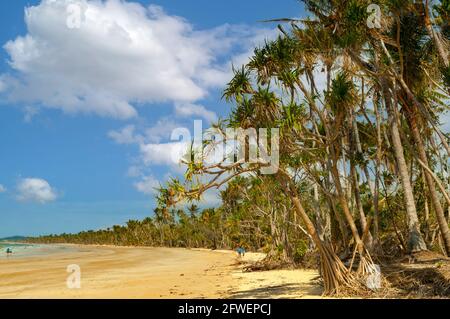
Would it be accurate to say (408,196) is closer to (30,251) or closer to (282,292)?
(282,292)

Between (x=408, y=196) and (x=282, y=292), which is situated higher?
(x=408, y=196)

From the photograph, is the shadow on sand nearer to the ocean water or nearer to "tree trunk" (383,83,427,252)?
"tree trunk" (383,83,427,252)


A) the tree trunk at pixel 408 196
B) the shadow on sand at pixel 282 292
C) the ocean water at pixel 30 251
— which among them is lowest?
the ocean water at pixel 30 251

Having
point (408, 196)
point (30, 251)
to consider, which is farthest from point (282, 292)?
point (30, 251)

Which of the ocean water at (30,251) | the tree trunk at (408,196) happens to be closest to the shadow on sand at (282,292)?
the tree trunk at (408,196)

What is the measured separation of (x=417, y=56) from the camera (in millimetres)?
11984

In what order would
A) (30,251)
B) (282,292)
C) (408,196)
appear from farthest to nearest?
1. (30,251)
2. (408,196)
3. (282,292)

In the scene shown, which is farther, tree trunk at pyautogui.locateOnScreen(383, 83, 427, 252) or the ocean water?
the ocean water

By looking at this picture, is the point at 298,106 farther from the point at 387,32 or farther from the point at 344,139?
the point at 344,139

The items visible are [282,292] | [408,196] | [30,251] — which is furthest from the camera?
[30,251]

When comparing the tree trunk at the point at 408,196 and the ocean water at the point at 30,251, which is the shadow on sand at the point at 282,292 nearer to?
the tree trunk at the point at 408,196

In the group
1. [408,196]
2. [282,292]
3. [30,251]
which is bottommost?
[30,251]

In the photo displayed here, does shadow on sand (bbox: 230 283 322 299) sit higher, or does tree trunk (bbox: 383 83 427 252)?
tree trunk (bbox: 383 83 427 252)

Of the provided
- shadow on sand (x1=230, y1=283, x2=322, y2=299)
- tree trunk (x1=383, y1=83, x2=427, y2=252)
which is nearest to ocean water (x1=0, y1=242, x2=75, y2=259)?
shadow on sand (x1=230, y1=283, x2=322, y2=299)
